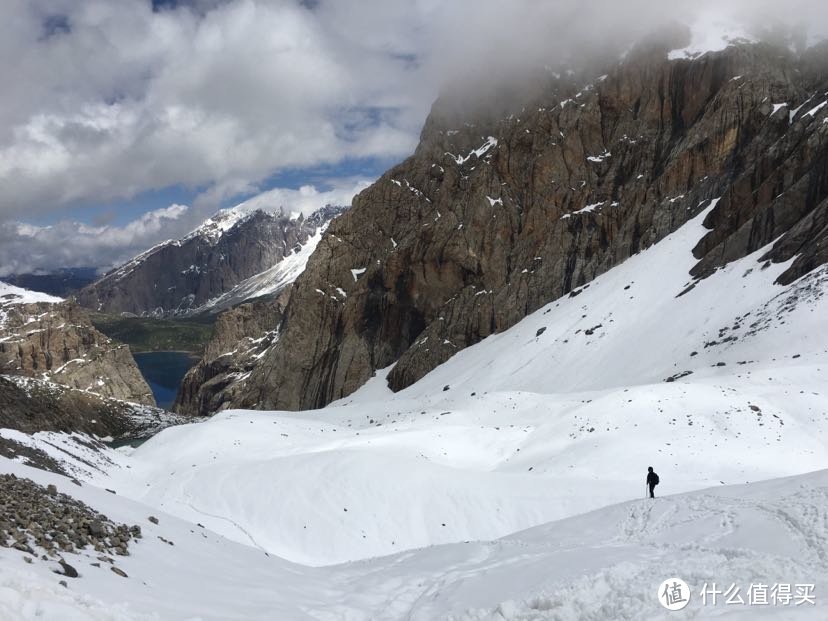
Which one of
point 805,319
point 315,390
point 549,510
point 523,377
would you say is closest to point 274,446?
point 549,510

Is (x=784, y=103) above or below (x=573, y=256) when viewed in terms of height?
above

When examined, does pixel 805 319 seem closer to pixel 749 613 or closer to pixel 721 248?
pixel 721 248

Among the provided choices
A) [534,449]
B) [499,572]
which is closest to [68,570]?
[499,572]

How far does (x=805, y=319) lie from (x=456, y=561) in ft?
93.6

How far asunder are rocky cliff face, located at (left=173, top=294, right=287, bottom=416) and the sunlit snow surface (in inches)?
2910

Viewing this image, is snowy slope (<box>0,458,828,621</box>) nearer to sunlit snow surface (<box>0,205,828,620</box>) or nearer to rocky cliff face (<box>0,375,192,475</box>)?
sunlit snow surface (<box>0,205,828,620</box>)

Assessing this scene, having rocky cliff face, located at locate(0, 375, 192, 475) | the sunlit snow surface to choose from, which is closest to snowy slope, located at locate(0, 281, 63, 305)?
rocky cliff face, located at locate(0, 375, 192, 475)

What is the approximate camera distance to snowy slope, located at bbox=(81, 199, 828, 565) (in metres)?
19.5

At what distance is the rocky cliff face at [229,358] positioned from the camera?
11488 centimetres

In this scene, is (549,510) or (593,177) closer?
(549,510)

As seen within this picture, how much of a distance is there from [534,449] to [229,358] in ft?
358

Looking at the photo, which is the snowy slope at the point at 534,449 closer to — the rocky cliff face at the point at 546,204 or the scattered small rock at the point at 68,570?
the scattered small rock at the point at 68,570

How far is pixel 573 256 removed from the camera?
7094cm

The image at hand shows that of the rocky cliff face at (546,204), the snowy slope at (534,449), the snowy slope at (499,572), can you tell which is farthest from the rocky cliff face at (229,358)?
the snowy slope at (499,572)
